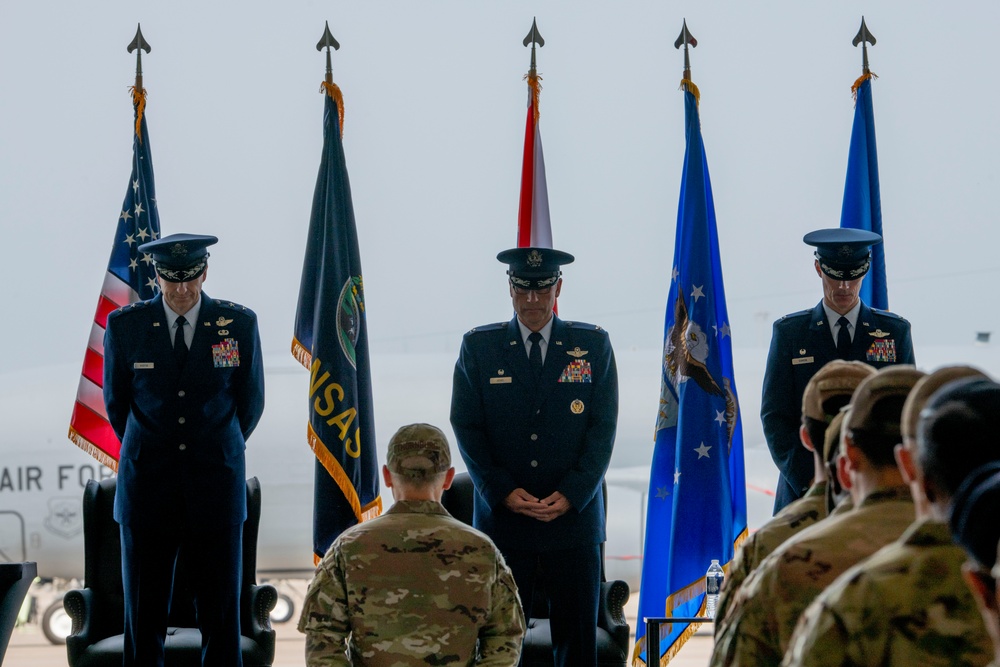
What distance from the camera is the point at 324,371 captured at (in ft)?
13.4

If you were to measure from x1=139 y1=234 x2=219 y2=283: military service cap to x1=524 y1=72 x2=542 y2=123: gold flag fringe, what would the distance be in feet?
4.49

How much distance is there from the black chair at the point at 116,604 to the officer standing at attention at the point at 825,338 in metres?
1.61

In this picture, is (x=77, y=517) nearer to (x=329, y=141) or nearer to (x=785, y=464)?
(x=329, y=141)

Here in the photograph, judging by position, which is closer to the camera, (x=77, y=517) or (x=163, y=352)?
(x=163, y=352)

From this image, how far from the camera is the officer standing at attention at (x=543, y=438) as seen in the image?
3.37 meters

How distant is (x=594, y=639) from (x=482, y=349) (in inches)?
35.4

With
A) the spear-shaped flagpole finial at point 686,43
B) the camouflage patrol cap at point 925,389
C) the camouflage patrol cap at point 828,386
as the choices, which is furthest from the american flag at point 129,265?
the camouflage patrol cap at point 925,389

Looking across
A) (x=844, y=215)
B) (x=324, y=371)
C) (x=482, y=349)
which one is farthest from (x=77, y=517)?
(x=844, y=215)

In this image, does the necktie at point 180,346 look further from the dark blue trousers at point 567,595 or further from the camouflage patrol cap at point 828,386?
the camouflage patrol cap at point 828,386

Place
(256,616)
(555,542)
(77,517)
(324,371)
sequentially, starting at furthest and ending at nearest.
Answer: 1. (77,517)
2. (324,371)
3. (256,616)
4. (555,542)

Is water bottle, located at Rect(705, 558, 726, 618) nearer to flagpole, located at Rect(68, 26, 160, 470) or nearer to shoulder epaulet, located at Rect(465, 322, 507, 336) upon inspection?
shoulder epaulet, located at Rect(465, 322, 507, 336)

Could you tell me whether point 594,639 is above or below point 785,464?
below

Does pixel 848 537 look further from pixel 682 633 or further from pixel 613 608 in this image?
pixel 682 633

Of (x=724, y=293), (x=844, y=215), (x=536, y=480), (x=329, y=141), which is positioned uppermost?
(x=329, y=141)
